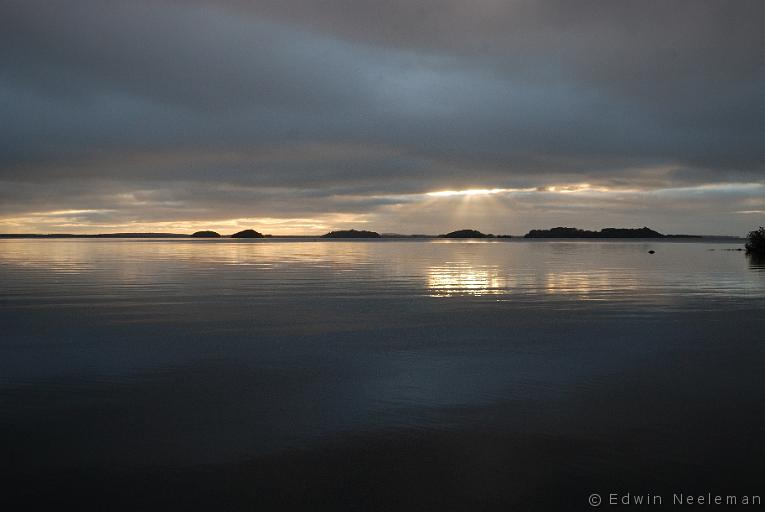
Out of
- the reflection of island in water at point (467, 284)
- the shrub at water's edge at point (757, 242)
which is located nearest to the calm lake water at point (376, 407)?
the reflection of island in water at point (467, 284)

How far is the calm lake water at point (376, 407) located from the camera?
936 centimetres

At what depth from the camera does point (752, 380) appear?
1556 centimetres

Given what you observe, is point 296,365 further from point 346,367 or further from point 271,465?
point 271,465

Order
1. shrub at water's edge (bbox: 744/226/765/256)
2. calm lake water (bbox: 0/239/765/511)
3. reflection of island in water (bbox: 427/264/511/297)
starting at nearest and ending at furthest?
1. calm lake water (bbox: 0/239/765/511)
2. reflection of island in water (bbox: 427/264/511/297)
3. shrub at water's edge (bbox: 744/226/765/256)

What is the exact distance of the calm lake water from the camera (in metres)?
9.36

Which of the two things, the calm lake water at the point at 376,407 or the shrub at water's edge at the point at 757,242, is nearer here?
the calm lake water at the point at 376,407

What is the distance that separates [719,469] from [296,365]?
10921 millimetres

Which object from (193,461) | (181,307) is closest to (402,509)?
(193,461)

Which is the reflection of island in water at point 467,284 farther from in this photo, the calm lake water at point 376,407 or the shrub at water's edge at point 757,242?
the shrub at water's edge at point 757,242

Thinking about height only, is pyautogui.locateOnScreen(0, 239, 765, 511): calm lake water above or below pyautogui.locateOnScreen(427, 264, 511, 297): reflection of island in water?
below

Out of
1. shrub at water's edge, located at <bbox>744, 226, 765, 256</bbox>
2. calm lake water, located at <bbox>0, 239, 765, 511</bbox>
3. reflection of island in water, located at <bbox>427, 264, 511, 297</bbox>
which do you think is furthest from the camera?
shrub at water's edge, located at <bbox>744, 226, 765, 256</bbox>

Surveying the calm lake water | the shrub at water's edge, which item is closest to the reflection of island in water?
the calm lake water

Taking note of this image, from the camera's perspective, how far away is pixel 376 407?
13.1m

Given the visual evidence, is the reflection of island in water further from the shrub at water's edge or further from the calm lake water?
the shrub at water's edge
